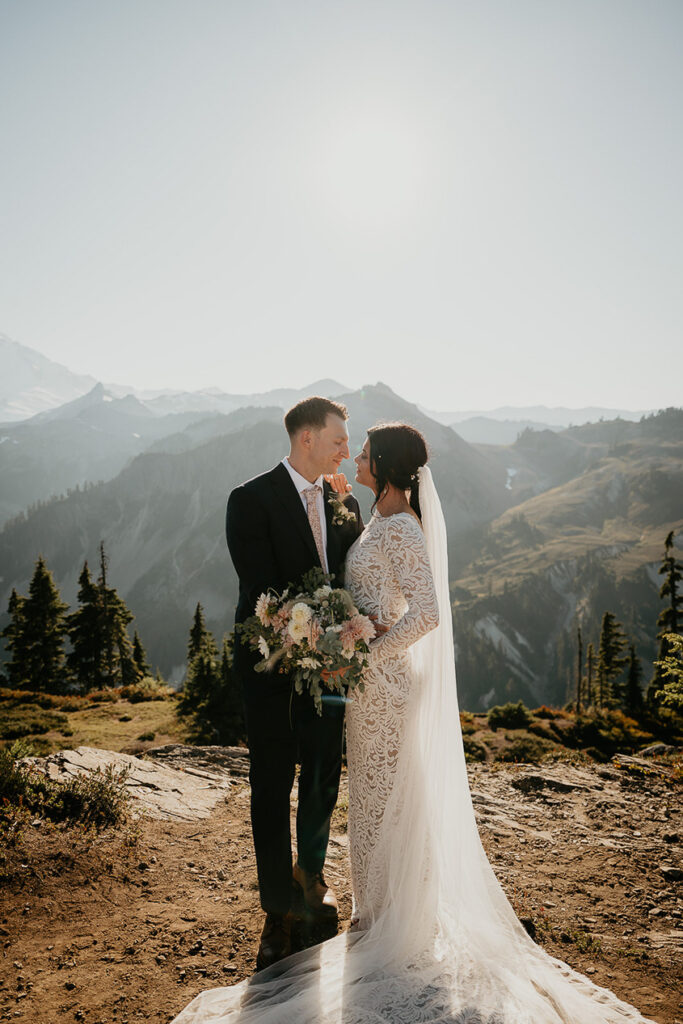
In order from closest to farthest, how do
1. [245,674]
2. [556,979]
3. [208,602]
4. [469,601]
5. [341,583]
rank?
1. [556,979]
2. [245,674]
3. [341,583]
4. [469,601]
5. [208,602]

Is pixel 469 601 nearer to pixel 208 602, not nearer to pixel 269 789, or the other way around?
pixel 208 602

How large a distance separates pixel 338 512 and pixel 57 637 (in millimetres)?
41373

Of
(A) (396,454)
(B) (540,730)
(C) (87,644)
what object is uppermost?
(A) (396,454)

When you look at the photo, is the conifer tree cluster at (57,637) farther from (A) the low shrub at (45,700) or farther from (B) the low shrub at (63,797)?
(B) the low shrub at (63,797)

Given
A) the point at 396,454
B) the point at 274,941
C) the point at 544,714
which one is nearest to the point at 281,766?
the point at 274,941

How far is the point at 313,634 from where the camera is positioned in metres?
3.96

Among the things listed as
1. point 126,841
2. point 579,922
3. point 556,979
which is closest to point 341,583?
point 556,979

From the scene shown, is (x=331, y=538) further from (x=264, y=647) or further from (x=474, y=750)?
(x=474, y=750)

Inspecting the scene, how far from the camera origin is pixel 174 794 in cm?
908

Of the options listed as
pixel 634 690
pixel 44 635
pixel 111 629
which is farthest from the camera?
pixel 634 690

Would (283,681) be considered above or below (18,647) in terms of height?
above

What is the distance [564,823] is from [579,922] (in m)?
3.15

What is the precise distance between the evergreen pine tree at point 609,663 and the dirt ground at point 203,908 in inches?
1949

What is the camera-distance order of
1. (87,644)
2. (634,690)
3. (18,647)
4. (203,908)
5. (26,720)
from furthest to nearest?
(634,690), (87,644), (18,647), (26,720), (203,908)
